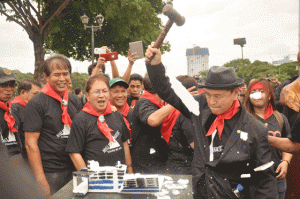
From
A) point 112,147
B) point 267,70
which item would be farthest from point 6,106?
point 267,70

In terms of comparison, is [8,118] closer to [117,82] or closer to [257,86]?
[117,82]

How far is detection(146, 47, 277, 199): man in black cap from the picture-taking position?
1846 mm

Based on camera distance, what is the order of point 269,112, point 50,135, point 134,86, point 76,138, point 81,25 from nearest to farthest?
1. point 76,138
2. point 50,135
3. point 269,112
4. point 134,86
5. point 81,25

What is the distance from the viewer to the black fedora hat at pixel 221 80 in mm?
1903

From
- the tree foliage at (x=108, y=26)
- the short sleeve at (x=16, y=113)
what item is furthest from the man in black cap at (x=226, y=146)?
the tree foliage at (x=108, y=26)

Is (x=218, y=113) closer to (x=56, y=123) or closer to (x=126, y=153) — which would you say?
(x=126, y=153)

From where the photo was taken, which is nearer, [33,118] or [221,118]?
[221,118]

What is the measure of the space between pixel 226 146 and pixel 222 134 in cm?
13

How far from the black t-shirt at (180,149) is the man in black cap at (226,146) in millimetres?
438

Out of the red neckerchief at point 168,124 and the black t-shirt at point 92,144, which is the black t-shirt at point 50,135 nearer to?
the black t-shirt at point 92,144

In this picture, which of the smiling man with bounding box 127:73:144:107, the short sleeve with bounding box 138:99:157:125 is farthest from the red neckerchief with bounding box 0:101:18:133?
the smiling man with bounding box 127:73:144:107

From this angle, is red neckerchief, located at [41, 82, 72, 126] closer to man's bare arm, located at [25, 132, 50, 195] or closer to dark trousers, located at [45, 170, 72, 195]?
Result: man's bare arm, located at [25, 132, 50, 195]

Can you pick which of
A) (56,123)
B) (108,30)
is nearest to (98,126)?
(56,123)

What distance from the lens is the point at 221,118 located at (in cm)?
199
